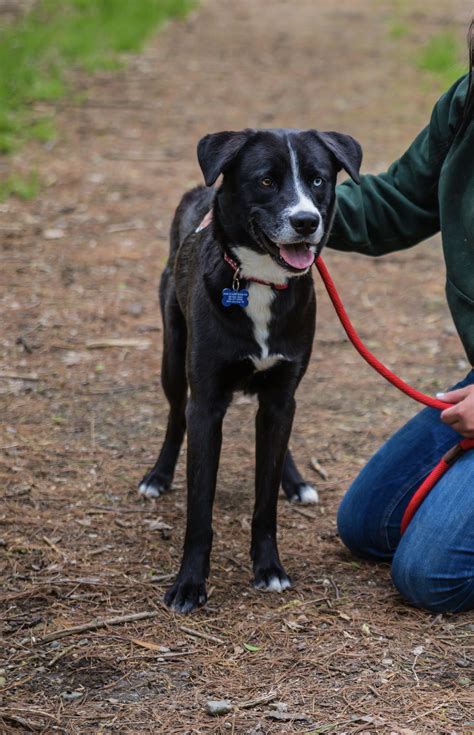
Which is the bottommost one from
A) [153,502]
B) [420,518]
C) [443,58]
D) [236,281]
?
[443,58]

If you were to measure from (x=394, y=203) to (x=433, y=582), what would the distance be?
139 centimetres

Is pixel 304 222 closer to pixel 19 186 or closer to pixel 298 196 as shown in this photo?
pixel 298 196

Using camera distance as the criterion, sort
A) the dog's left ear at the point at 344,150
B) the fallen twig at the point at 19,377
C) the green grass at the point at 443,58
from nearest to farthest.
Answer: the dog's left ear at the point at 344,150, the fallen twig at the point at 19,377, the green grass at the point at 443,58

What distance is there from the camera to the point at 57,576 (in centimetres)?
353

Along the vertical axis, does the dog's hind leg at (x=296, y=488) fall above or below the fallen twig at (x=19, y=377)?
above

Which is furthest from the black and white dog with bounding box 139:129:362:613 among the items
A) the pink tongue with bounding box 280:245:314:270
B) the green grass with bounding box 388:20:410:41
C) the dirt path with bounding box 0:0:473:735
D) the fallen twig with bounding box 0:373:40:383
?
the green grass with bounding box 388:20:410:41

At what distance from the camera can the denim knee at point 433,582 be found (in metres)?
3.29

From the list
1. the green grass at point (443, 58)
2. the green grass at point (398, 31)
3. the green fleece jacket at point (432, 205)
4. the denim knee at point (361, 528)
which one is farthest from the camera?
the green grass at point (398, 31)

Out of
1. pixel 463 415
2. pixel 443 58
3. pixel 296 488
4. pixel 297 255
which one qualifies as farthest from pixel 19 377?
pixel 443 58

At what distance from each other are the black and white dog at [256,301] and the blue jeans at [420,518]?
0.36 meters

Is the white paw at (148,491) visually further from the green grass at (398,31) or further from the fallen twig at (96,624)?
the green grass at (398,31)

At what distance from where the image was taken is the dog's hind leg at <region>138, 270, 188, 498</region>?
4.09 meters

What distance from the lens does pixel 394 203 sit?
3.84 m

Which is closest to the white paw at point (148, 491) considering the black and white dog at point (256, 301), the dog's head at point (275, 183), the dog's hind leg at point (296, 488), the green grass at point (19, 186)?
the dog's hind leg at point (296, 488)
